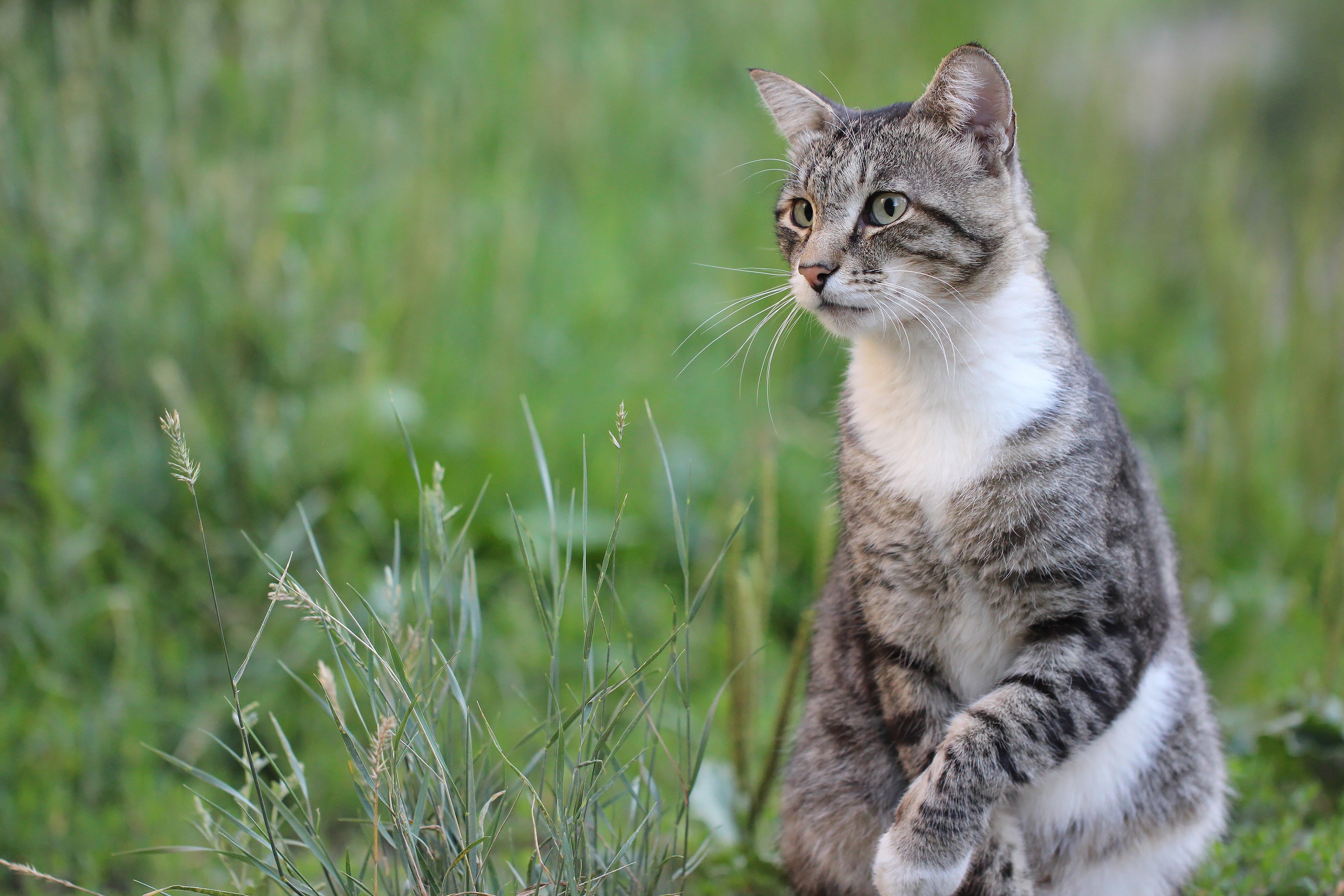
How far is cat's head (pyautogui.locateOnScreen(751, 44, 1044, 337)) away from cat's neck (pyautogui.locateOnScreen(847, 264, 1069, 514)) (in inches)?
1.5

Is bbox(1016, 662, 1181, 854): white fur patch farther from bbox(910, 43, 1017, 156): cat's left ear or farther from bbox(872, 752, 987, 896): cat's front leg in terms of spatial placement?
bbox(910, 43, 1017, 156): cat's left ear

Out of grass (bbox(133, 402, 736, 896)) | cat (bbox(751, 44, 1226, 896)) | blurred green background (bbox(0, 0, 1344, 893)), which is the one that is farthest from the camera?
blurred green background (bbox(0, 0, 1344, 893))

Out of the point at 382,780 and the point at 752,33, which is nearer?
the point at 382,780

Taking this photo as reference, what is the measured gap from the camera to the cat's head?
1677mm

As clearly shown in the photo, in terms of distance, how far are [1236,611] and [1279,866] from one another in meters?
1.01

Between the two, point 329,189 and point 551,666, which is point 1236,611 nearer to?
point 551,666

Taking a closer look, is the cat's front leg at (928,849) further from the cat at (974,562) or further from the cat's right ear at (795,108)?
Result: the cat's right ear at (795,108)

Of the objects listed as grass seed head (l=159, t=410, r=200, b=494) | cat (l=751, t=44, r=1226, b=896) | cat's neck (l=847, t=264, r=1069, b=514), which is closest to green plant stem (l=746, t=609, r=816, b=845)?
cat (l=751, t=44, r=1226, b=896)

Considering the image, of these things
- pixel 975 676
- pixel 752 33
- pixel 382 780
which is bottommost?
pixel 382 780

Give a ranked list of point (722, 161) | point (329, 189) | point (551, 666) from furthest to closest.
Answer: point (722, 161) < point (329, 189) < point (551, 666)

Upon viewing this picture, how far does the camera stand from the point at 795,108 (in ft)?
6.39

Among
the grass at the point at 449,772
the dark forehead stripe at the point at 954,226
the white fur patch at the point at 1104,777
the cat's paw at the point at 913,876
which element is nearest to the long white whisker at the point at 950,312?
the dark forehead stripe at the point at 954,226

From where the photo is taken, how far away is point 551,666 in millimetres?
1547

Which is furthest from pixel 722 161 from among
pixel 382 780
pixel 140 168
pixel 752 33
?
pixel 382 780
